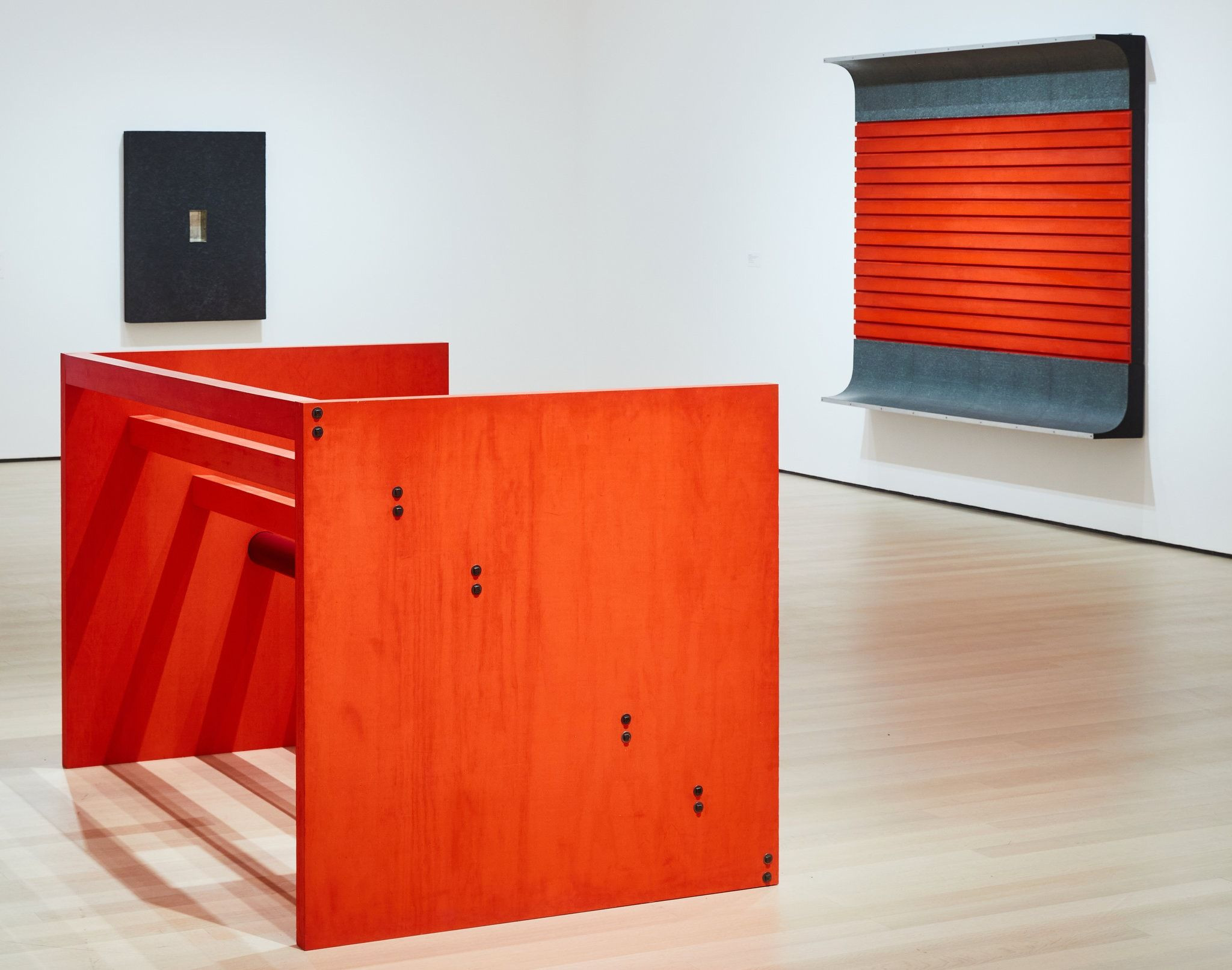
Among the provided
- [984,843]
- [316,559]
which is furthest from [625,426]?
[984,843]

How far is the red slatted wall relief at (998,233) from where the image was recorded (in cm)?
737

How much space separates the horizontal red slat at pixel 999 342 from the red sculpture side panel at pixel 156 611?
448 cm

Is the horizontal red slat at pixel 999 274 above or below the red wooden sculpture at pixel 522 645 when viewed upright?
above

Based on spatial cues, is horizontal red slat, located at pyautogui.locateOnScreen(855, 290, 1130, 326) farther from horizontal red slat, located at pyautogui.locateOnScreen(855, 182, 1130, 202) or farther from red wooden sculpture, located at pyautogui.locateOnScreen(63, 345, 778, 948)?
red wooden sculpture, located at pyautogui.locateOnScreen(63, 345, 778, 948)

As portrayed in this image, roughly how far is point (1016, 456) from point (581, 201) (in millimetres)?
4964

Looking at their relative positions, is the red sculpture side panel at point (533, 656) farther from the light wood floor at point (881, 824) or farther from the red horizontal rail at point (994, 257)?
the red horizontal rail at point (994, 257)

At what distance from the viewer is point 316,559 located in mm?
2771

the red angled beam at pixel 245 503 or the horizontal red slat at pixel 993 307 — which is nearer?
the red angled beam at pixel 245 503

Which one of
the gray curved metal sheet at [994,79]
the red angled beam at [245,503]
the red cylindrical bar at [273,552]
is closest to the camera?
the red angled beam at [245,503]

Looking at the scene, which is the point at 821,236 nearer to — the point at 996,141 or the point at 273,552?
the point at 996,141

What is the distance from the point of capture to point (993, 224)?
8.00 meters

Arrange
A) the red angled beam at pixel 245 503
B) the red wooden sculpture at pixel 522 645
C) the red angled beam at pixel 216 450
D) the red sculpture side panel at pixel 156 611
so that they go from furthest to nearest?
the red sculpture side panel at pixel 156 611 < the red angled beam at pixel 245 503 < the red angled beam at pixel 216 450 < the red wooden sculpture at pixel 522 645

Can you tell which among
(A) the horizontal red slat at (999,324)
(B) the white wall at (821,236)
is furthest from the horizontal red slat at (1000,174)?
(A) the horizontal red slat at (999,324)

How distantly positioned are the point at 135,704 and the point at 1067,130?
17.0ft
